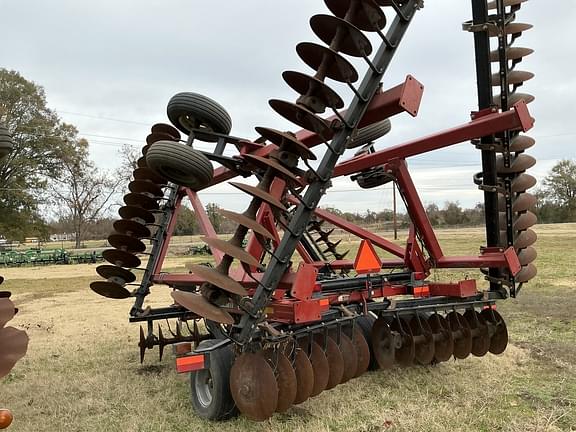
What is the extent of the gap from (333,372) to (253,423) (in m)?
0.64

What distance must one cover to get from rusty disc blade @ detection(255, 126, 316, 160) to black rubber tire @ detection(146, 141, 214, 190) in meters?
0.64

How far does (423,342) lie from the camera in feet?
13.8

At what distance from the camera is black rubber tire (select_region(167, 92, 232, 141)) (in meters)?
4.39

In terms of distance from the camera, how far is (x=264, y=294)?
9.87ft

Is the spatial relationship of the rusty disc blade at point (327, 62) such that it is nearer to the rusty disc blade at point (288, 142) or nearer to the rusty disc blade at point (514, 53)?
the rusty disc blade at point (288, 142)

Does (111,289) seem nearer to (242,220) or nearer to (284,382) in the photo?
(284,382)

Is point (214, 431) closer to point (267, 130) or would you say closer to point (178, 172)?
point (178, 172)

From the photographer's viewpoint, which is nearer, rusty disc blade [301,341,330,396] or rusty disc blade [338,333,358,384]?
rusty disc blade [301,341,330,396]

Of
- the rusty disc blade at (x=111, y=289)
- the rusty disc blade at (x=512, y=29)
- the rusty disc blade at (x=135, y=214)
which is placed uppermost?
the rusty disc blade at (x=512, y=29)

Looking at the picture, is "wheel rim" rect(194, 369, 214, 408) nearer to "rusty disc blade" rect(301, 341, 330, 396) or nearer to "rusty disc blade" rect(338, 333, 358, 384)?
"rusty disc blade" rect(301, 341, 330, 396)

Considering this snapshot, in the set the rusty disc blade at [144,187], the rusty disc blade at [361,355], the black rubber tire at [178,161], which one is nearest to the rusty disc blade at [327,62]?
the black rubber tire at [178,161]

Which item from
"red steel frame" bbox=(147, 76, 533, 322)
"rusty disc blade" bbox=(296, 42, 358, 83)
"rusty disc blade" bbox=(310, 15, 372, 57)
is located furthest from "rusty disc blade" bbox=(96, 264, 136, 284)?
"rusty disc blade" bbox=(310, 15, 372, 57)

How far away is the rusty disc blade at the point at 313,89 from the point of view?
279 cm

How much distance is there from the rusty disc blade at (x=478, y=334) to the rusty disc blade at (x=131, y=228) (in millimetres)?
3158
